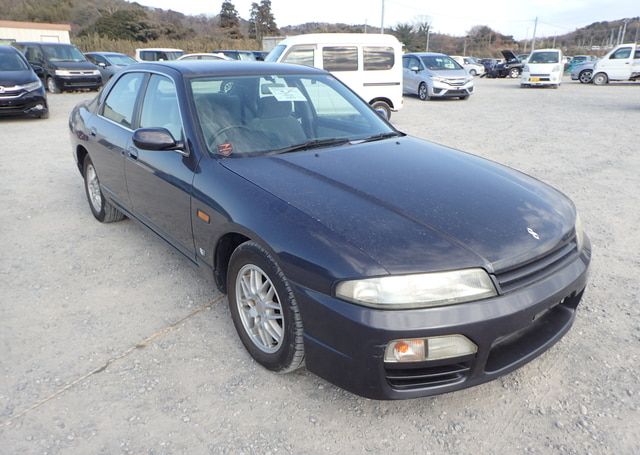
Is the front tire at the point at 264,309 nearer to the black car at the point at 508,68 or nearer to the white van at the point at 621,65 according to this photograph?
the white van at the point at 621,65

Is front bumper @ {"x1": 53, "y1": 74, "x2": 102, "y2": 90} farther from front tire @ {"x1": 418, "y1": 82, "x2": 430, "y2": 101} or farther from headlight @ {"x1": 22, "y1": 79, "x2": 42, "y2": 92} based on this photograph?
front tire @ {"x1": 418, "y1": 82, "x2": 430, "y2": 101}

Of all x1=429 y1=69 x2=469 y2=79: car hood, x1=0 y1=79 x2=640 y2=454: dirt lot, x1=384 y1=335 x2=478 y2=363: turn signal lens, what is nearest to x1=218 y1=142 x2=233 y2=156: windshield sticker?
x1=0 y1=79 x2=640 y2=454: dirt lot

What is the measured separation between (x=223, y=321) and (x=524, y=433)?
1.80 meters

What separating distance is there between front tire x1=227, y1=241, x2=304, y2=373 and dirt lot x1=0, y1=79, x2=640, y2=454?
150 millimetres

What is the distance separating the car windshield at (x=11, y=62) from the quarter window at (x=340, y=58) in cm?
674

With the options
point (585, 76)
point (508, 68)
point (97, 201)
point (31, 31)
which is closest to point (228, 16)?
point (31, 31)

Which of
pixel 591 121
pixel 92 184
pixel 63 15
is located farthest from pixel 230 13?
pixel 92 184

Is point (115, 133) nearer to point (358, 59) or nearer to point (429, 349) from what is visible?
point (429, 349)

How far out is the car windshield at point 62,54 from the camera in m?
15.6

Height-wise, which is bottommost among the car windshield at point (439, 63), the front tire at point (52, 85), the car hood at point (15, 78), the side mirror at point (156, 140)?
the front tire at point (52, 85)

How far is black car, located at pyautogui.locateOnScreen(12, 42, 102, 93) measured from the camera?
1522 cm

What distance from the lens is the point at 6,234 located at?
437 centimetres

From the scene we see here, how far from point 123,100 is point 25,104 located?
8029mm

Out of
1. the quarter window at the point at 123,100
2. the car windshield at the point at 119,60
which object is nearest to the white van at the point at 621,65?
the car windshield at the point at 119,60
